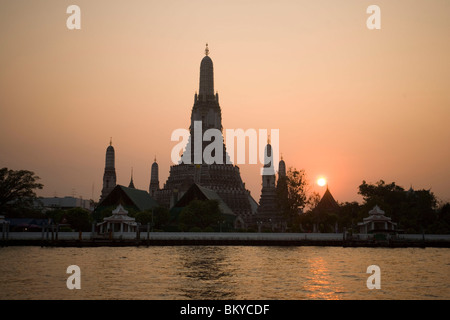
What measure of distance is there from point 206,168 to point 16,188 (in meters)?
47.2

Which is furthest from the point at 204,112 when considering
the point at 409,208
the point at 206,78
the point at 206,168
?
the point at 409,208

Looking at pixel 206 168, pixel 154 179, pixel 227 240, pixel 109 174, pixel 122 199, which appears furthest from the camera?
pixel 154 179

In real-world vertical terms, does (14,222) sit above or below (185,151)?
below

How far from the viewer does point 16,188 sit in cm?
8862

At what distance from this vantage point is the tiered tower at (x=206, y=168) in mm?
123938

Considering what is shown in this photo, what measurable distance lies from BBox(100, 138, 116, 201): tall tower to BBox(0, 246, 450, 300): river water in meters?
70.5

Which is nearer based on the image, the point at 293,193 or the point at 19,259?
the point at 19,259

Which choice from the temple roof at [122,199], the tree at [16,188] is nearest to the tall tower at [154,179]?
the temple roof at [122,199]

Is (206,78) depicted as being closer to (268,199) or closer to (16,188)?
(268,199)

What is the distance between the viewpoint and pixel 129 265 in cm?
4425
